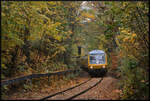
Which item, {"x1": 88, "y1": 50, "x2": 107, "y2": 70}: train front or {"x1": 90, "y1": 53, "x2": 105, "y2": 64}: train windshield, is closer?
{"x1": 88, "y1": 50, "x2": 107, "y2": 70}: train front

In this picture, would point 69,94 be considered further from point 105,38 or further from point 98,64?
point 98,64

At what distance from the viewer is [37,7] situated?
26.9 ft

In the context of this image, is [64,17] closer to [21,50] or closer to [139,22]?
[21,50]

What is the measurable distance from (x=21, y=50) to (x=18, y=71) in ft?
5.10

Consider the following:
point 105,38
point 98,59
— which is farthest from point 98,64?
point 105,38

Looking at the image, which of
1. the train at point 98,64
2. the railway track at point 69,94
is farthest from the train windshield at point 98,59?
the railway track at point 69,94

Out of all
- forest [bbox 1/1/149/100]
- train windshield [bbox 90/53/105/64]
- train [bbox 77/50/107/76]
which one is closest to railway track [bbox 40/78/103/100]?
forest [bbox 1/1/149/100]

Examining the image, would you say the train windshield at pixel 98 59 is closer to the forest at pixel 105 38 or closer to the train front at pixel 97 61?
the train front at pixel 97 61

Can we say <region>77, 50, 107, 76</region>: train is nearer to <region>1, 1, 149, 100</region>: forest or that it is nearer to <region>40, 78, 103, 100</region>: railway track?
<region>1, 1, 149, 100</region>: forest

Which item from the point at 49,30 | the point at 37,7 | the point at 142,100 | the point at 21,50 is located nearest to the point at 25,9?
the point at 37,7

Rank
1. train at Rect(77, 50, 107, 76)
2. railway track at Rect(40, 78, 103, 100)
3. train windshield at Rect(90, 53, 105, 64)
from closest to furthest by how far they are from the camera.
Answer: railway track at Rect(40, 78, 103, 100), train at Rect(77, 50, 107, 76), train windshield at Rect(90, 53, 105, 64)

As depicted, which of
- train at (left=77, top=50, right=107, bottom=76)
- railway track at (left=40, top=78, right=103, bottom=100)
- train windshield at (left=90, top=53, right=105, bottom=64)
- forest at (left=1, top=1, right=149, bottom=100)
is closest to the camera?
forest at (left=1, top=1, right=149, bottom=100)

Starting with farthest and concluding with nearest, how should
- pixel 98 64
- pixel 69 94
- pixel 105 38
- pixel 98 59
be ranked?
pixel 98 59
pixel 98 64
pixel 105 38
pixel 69 94

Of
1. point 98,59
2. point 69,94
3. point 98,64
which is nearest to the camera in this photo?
point 69,94
